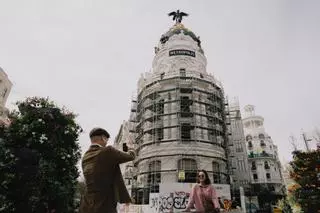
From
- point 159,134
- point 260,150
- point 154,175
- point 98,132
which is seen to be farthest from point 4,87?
point 260,150

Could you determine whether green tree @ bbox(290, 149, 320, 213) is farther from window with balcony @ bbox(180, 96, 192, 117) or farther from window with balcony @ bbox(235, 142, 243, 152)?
window with balcony @ bbox(235, 142, 243, 152)

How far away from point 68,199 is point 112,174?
26.3 feet

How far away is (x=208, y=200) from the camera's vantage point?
3.61m

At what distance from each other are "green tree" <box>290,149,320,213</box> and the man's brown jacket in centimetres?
1499

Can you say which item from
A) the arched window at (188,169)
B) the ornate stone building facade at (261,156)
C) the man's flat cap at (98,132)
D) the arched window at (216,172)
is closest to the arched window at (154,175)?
the arched window at (188,169)

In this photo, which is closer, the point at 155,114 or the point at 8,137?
the point at 8,137

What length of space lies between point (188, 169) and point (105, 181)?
19099 mm

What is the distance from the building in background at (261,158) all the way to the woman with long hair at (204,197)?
42.1m

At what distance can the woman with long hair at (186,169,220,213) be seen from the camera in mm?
3521

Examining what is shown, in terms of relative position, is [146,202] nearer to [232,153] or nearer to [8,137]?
[232,153]

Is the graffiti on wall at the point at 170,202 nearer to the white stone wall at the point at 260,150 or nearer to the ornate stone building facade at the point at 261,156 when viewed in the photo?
the ornate stone building facade at the point at 261,156

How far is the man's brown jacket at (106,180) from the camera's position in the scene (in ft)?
8.68

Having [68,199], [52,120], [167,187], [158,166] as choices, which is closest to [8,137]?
[52,120]

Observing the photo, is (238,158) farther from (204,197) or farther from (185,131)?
(204,197)
